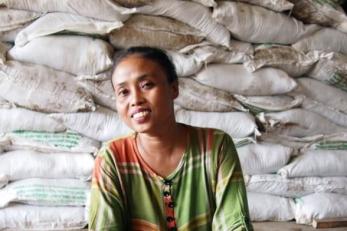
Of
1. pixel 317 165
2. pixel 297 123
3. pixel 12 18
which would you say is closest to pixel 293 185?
pixel 317 165

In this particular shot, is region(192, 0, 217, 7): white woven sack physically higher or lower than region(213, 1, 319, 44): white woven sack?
higher

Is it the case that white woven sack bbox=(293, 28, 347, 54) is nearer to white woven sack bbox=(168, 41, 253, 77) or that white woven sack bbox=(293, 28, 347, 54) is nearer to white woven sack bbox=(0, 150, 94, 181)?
white woven sack bbox=(168, 41, 253, 77)

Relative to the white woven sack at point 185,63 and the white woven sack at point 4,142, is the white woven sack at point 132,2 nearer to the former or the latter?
the white woven sack at point 185,63

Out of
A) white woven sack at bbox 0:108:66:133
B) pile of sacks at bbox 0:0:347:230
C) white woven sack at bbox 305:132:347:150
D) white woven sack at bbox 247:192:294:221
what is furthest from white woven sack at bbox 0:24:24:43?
white woven sack at bbox 305:132:347:150

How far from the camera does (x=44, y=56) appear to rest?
4.81 ft

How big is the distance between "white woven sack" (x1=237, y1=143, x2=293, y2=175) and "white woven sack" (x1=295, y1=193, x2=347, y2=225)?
161 mm

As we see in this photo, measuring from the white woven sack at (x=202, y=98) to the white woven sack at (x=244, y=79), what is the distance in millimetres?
23

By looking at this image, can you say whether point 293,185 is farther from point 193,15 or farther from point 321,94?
point 193,15

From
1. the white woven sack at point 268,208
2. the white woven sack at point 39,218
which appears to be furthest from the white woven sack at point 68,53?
the white woven sack at point 268,208

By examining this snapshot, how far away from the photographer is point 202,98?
1589mm

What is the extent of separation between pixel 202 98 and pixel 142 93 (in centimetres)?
73

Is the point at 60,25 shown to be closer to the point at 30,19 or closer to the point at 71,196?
the point at 30,19

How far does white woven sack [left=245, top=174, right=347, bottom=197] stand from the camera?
161 cm

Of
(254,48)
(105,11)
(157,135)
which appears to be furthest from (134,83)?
(254,48)
